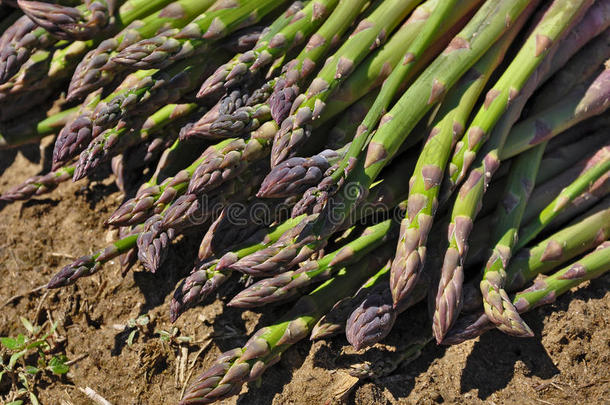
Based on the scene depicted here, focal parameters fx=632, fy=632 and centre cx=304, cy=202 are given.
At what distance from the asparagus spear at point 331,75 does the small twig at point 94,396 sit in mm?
1464

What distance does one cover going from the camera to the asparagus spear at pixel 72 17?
3.08m

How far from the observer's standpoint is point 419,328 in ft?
10.2

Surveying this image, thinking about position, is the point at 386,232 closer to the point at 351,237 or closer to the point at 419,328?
the point at 351,237

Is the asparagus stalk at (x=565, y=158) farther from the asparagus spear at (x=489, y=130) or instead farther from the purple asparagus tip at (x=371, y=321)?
the purple asparagus tip at (x=371, y=321)

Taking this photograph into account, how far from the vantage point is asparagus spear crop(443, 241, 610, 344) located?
2.89 m

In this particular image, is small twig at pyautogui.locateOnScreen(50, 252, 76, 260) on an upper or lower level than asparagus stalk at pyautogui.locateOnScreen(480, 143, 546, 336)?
lower

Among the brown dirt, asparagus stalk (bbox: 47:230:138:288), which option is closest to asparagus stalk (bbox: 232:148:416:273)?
the brown dirt

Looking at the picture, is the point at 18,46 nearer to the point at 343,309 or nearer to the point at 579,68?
the point at 343,309

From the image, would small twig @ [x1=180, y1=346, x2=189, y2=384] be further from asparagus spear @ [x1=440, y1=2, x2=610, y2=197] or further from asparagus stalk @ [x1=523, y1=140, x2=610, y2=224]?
Result: asparagus stalk @ [x1=523, y1=140, x2=610, y2=224]

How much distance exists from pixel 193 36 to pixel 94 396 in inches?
72.3

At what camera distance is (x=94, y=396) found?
3145 millimetres

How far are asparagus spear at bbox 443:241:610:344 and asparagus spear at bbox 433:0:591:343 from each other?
0.31m

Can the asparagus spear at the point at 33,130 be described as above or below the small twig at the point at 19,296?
above

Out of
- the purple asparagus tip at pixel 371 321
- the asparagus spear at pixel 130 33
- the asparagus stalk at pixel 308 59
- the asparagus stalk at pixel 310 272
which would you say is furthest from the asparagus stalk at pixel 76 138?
the purple asparagus tip at pixel 371 321
